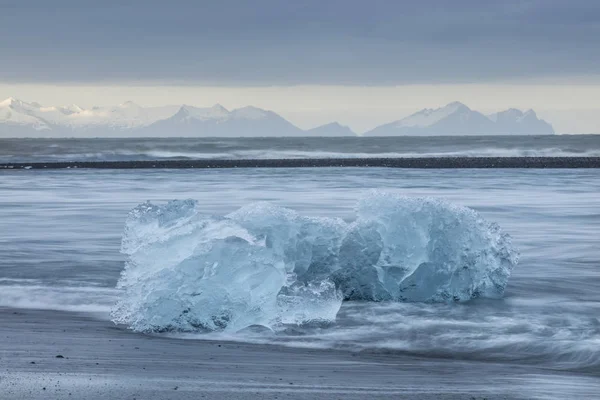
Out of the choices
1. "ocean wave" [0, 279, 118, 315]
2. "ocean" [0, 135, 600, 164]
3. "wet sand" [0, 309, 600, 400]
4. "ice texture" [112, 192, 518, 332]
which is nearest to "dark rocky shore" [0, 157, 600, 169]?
"ocean" [0, 135, 600, 164]

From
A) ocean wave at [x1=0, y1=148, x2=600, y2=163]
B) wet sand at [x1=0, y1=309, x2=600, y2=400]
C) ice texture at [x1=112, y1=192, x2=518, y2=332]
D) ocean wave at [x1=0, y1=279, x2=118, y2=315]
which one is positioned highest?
ice texture at [x1=112, y1=192, x2=518, y2=332]

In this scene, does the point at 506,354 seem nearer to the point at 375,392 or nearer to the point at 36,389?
the point at 375,392

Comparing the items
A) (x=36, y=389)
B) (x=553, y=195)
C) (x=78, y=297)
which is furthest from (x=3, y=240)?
(x=553, y=195)

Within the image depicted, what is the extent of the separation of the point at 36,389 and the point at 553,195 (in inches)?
981

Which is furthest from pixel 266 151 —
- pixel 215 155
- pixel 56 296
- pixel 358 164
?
pixel 56 296

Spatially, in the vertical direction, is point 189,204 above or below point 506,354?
above

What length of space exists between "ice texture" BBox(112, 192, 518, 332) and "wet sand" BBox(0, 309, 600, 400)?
0.55 meters

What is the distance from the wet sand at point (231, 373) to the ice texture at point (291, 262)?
1.82 ft

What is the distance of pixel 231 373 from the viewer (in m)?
6.58

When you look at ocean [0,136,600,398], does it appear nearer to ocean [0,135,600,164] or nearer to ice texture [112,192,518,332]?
ice texture [112,192,518,332]

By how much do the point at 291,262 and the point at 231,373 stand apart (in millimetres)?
2986

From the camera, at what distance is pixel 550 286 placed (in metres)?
11.1

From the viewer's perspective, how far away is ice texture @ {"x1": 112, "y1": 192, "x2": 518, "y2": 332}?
8.28 meters

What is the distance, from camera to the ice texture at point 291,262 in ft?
27.2
